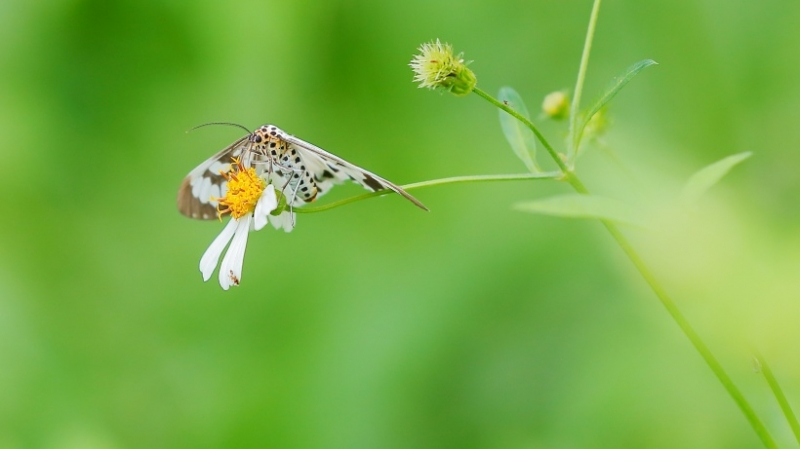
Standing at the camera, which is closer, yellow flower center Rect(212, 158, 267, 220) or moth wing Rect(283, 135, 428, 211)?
moth wing Rect(283, 135, 428, 211)

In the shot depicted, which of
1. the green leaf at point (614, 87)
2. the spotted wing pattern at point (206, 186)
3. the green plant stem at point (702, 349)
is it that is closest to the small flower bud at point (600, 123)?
the green leaf at point (614, 87)

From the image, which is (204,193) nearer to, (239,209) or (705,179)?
(239,209)

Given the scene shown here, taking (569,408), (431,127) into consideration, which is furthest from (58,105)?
(569,408)

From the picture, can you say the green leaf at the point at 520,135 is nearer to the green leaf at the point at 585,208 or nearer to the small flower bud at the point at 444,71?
the small flower bud at the point at 444,71

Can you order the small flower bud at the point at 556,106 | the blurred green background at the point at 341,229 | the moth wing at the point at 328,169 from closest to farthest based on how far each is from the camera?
the moth wing at the point at 328,169, the small flower bud at the point at 556,106, the blurred green background at the point at 341,229

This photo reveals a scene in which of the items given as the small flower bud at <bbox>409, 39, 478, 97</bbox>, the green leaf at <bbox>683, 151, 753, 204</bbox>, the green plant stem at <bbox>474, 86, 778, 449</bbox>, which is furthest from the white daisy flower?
the green leaf at <bbox>683, 151, 753, 204</bbox>

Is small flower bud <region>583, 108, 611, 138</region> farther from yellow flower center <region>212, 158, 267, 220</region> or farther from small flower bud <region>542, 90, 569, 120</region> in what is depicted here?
yellow flower center <region>212, 158, 267, 220</region>
